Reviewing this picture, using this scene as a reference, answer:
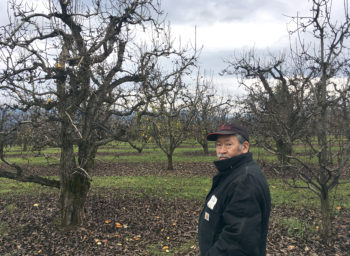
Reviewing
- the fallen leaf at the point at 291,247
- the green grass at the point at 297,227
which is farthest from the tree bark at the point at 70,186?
the green grass at the point at 297,227

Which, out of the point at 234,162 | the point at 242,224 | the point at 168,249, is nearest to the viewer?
the point at 242,224

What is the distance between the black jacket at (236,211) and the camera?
2096mm

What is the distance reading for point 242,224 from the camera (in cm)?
210

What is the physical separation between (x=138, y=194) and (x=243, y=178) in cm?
889

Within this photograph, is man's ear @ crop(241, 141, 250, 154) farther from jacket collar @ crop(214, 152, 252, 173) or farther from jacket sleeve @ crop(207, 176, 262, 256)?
jacket sleeve @ crop(207, 176, 262, 256)

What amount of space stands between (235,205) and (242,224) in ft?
0.48

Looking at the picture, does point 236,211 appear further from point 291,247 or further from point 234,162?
point 291,247

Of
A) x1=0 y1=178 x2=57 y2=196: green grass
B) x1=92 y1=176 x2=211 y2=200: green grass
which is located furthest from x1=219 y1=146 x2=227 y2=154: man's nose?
x1=0 y1=178 x2=57 y2=196: green grass

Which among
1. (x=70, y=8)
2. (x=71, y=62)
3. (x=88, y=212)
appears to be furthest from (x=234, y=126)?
(x=88, y=212)

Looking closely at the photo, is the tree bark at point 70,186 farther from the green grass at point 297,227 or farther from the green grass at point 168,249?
the green grass at point 297,227

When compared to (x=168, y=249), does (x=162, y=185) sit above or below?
above

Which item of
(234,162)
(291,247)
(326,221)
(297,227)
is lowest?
(291,247)

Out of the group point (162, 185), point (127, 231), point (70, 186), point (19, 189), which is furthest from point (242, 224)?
point (19, 189)

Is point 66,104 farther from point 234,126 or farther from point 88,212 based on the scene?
point 234,126
